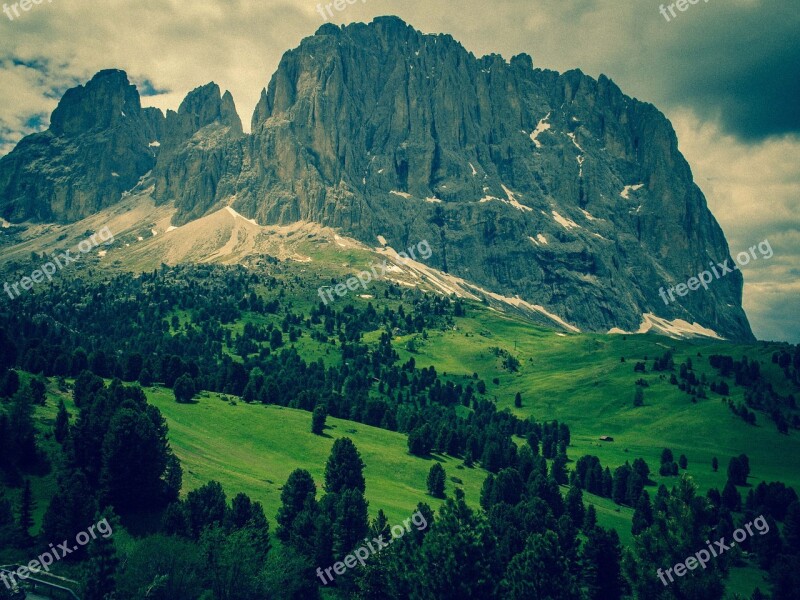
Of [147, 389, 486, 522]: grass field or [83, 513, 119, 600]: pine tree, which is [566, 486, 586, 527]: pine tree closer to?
[147, 389, 486, 522]: grass field

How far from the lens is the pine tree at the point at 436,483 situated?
140000mm

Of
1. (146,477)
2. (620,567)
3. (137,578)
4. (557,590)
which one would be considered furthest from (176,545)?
(620,567)

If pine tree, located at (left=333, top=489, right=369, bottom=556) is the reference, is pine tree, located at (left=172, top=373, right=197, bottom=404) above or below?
above

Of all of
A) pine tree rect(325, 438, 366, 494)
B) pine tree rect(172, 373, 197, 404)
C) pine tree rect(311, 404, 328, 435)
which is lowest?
pine tree rect(325, 438, 366, 494)

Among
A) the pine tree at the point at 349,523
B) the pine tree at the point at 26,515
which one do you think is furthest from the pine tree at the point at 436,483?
the pine tree at the point at 26,515

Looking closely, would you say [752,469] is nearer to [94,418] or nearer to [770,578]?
[770,578]

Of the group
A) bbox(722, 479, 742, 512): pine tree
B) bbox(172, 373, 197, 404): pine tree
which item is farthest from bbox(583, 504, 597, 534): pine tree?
bbox(172, 373, 197, 404): pine tree

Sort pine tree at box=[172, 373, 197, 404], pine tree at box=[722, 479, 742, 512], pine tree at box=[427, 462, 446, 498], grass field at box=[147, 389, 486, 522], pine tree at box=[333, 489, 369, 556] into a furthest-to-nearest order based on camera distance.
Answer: pine tree at box=[172, 373, 197, 404] → pine tree at box=[722, 479, 742, 512] → pine tree at box=[427, 462, 446, 498] → grass field at box=[147, 389, 486, 522] → pine tree at box=[333, 489, 369, 556]

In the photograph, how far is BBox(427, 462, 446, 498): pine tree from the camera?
140 m

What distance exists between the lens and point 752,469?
194875 millimetres

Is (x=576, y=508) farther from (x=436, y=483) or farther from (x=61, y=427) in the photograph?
(x=61, y=427)

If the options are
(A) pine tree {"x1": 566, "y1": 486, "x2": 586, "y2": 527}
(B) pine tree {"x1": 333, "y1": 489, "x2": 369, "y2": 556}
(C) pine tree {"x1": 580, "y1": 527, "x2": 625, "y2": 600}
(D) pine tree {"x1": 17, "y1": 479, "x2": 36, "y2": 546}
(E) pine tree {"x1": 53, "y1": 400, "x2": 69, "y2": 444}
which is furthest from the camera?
(A) pine tree {"x1": 566, "y1": 486, "x2": 586, "y2": 527}

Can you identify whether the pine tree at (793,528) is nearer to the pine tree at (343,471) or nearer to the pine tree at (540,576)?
the pine tree at (540,576)

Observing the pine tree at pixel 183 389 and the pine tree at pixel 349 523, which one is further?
the pine tree at pixel 183 389
